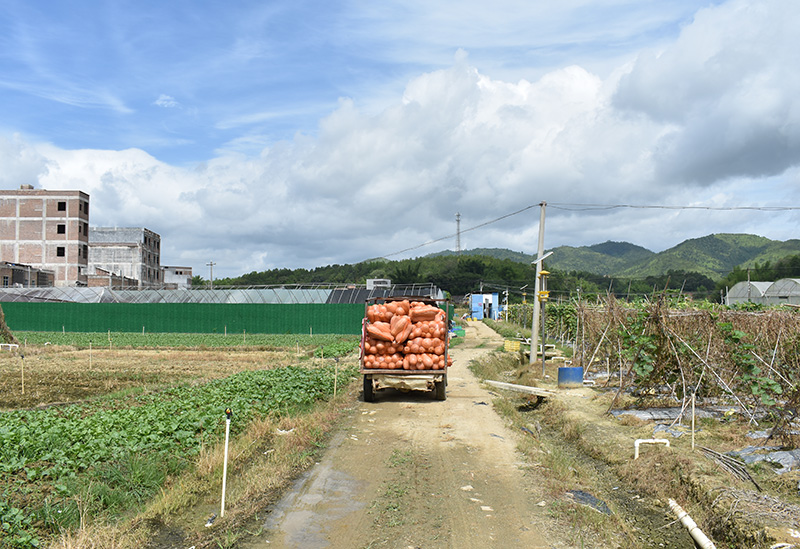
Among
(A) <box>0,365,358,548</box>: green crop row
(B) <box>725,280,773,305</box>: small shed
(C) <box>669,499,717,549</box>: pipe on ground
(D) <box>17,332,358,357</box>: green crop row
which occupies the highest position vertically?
(B) <box>725,280,773,305</box>: small shed

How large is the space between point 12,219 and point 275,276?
54.1 meters

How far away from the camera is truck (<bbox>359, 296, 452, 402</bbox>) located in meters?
15.7

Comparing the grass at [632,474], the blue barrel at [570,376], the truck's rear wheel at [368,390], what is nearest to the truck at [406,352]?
the truck's rear wheel at [368,390]

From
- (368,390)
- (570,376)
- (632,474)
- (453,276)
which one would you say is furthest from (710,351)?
(453,276)

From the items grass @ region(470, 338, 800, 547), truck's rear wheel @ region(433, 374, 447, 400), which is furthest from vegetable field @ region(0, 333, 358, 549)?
grass @ region(470, 338, 800, 547)

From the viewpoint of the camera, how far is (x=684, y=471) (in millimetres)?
8891

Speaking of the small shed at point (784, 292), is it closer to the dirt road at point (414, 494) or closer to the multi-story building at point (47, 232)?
the dirt road at point (414, 494)

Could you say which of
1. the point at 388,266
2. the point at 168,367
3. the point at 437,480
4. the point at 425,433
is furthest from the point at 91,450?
the point at 388,266

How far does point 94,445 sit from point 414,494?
4808 millimetres

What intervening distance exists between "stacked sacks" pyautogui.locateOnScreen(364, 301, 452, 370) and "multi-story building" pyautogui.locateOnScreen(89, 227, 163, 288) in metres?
78.6

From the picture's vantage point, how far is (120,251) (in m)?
87.4

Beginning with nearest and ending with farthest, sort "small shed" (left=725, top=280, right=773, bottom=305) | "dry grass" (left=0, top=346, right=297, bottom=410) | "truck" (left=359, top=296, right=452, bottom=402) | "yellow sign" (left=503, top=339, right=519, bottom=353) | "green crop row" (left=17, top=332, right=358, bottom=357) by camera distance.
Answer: "truck" (left=359, top=296, right=452, bottom=402)
"dry grass" (left=0, top=346, right=297, bottom=410)
"yellow sign" (left=503, top=339, right=519, bottom=353)
"green crop row" (left=17, top=332, right=358, bottom=357)
"small shed" (left=725, top=280, right=773, bottom=305)

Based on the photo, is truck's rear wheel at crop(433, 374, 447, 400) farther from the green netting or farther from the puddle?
the green netting

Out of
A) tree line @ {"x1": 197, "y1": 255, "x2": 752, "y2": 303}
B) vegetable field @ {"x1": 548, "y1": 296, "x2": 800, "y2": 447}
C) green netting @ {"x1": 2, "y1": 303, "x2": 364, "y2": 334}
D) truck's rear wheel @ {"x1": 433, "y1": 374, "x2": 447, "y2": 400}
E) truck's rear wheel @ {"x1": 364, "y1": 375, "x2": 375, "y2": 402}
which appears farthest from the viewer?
tree line @ {"x1": 197, "y1": 255, "x2": 752, "y2": 303}
